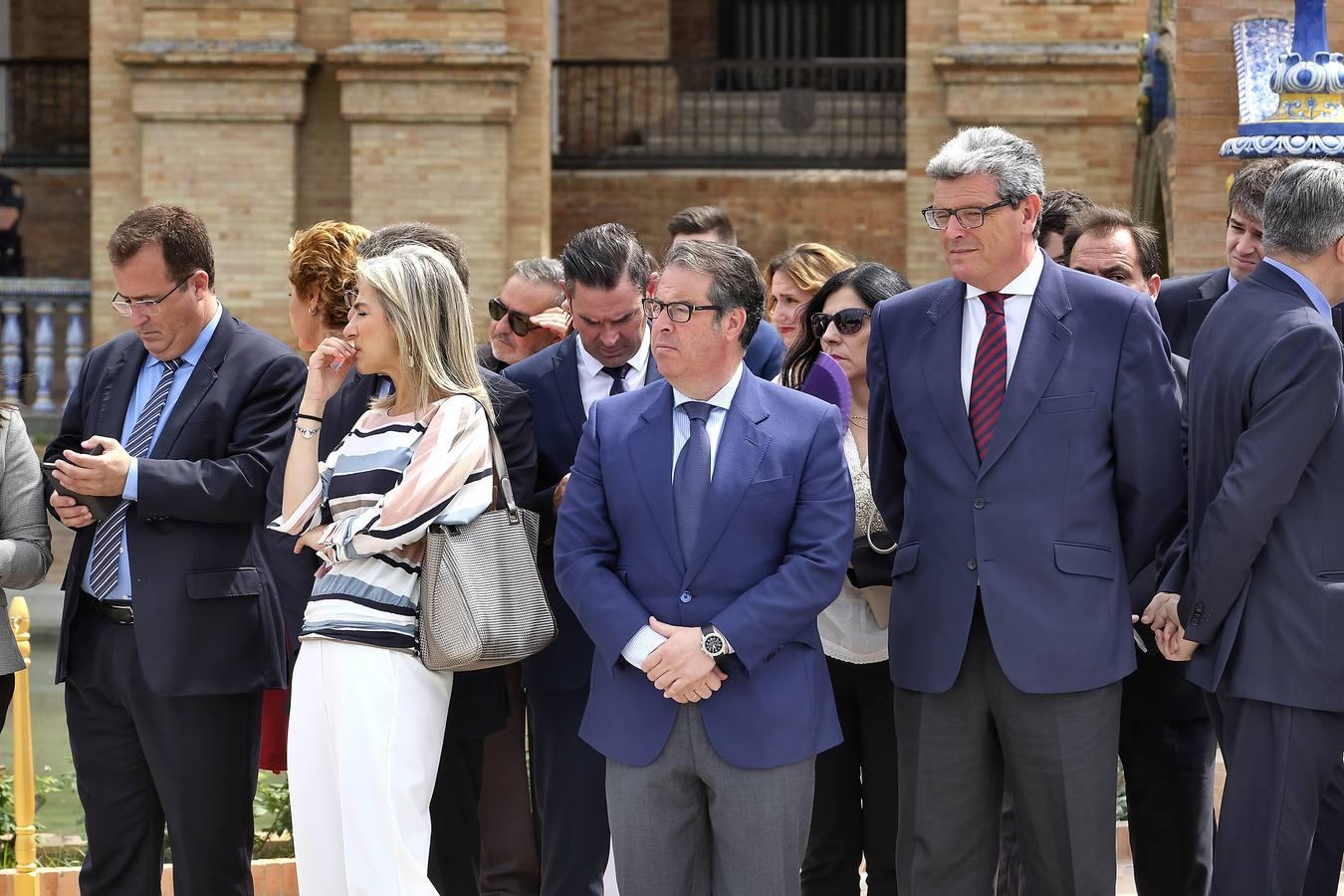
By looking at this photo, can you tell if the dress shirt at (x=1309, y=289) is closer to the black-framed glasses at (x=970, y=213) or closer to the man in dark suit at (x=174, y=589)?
the black-framed glasses at (x=970, y=213)

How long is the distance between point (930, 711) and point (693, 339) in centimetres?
113

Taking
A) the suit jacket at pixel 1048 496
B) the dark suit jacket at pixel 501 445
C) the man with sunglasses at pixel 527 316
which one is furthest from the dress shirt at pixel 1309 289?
the man with sunglasses at pixel 527 316

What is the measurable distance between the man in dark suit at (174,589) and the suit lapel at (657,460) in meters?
1.35

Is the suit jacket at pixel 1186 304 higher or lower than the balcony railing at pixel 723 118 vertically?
lower

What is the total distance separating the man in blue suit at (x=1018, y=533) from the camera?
4.33m

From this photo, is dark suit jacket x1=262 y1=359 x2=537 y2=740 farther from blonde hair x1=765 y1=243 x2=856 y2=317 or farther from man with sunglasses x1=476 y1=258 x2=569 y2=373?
blonde hair x1=765 y1=243 x2=856 y2=317

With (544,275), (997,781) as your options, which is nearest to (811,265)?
(544,275)

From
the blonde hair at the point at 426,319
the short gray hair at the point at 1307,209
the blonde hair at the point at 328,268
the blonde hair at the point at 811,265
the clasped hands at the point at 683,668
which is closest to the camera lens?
the clasped hands at the point at 683,668

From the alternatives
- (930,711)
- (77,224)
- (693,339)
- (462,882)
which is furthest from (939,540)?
(77,224)

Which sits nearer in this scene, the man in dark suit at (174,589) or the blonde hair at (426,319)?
the blonde hair at (426,319)

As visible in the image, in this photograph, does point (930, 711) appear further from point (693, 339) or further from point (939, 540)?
point (693, 339)

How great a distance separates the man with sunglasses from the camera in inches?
248

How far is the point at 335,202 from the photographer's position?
1630 cm

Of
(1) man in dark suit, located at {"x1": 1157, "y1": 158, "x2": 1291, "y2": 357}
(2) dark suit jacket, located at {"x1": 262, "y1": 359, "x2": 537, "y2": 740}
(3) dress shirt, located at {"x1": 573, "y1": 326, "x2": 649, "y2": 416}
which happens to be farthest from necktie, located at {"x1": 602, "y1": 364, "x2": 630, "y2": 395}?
(1) man in dark suit, located at {"x1": 1157, "y1": 158, "x2": 1291, "y2": 357}
